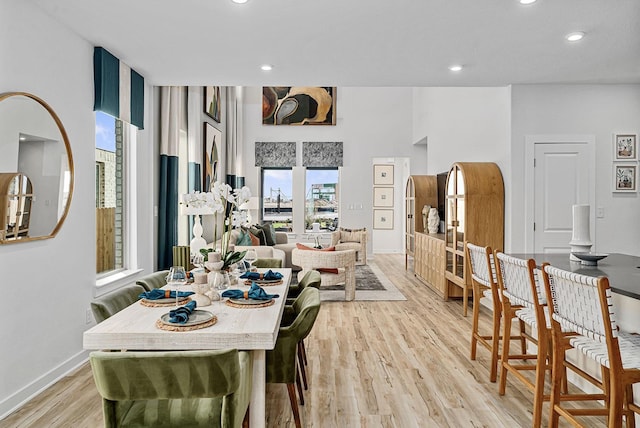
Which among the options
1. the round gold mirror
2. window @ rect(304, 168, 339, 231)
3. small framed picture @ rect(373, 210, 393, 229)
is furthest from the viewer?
small framed picture @ rect(373, 210, 393, 229)

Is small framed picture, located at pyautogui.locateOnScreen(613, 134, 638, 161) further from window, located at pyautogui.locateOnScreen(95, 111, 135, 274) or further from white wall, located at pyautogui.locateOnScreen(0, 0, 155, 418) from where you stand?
white wall, located at pyautogui.locateOnScreen(0, 0, 155, 418)

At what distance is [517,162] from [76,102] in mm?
4401

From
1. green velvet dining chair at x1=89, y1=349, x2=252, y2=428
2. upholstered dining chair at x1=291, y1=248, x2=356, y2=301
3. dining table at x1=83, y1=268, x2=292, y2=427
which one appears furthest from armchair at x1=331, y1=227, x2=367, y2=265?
green velvet dining chair at x1=89, y1=349, x2=252, y2=428

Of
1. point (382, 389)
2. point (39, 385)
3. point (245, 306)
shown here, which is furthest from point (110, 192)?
point (382, 389)

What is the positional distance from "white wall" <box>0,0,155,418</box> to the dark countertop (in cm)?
333

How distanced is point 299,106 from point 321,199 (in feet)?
7.29

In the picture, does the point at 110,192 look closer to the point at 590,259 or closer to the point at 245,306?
the point at 245,306

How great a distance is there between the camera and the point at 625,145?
493cm

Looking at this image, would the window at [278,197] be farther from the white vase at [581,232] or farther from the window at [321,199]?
the white vase at [581,232]

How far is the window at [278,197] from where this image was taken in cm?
1035

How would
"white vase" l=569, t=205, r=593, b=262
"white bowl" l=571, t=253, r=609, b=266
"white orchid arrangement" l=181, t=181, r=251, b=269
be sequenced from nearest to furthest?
"white orchid arrangement" l=181, t=181, r=251, b=269
"white bowl" l=571, t=253, r=609, b=266
"white vase" l=569, t=205, r=593, b=262

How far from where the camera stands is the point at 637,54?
388 cm

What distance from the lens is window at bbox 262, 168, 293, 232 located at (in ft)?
34.0

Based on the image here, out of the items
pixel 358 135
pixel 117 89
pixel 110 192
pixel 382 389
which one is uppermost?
pixel 358 135
